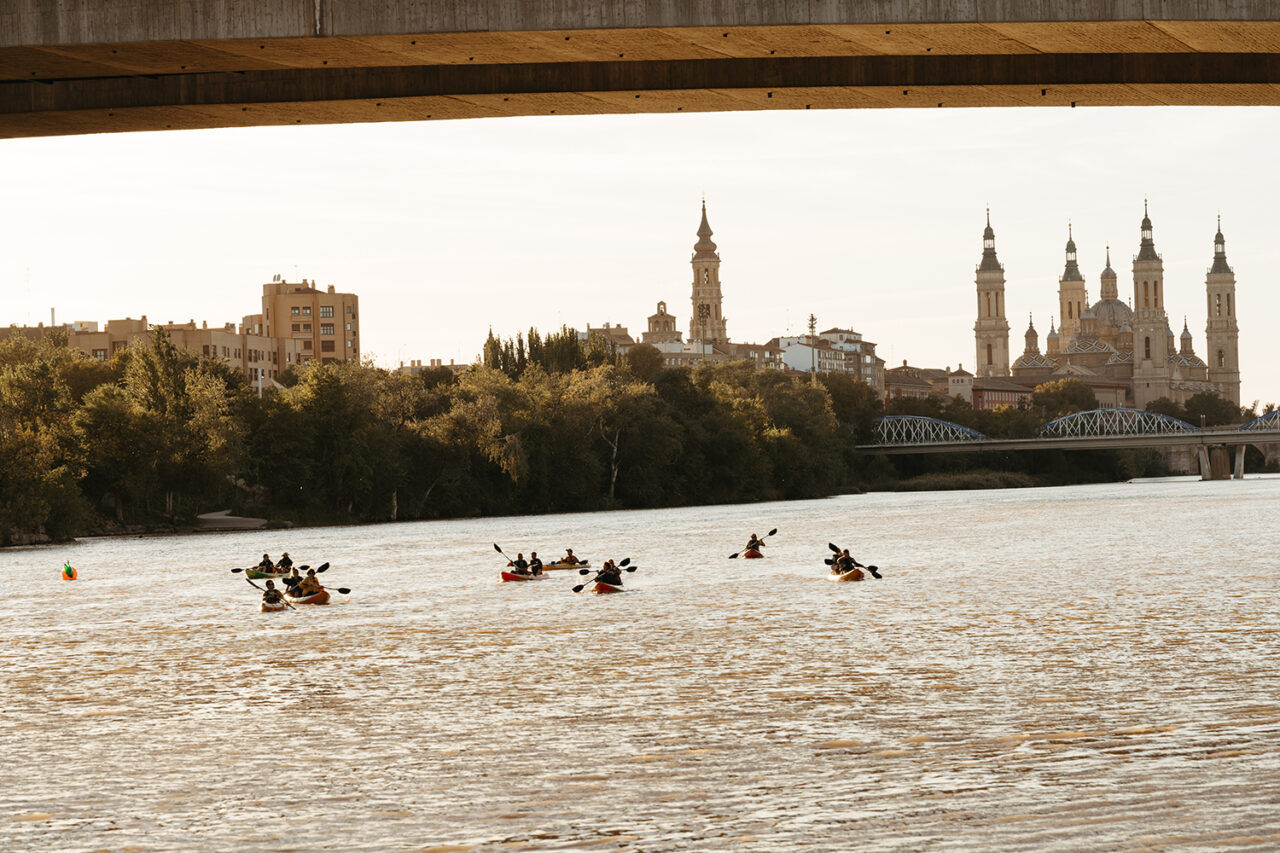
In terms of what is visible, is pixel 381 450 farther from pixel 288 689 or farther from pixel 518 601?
pixel 288 689

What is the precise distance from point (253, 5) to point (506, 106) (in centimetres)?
469

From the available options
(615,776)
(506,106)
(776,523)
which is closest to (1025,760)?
(615,776)

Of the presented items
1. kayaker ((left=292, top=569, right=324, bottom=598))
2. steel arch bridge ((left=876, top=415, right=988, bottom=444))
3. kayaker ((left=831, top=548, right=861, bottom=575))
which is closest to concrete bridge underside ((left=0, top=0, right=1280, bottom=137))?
kayaker ((left=292, top=569, right=324, bottom=598))

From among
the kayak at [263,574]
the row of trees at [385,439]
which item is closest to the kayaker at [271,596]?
the kayak at [263,574]

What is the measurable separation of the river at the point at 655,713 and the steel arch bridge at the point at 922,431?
358ft

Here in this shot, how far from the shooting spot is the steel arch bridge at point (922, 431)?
158 meters

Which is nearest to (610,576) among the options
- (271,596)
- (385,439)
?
(271,596)

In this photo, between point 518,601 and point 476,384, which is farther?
point 476,384

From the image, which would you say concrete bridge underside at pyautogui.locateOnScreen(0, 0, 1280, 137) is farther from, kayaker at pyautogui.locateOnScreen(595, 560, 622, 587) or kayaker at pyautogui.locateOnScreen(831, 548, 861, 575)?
kayaker at pyautogui.locateOnScreen(831, 548, 861, 575)

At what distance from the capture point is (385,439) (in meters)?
87.1

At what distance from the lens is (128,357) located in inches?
3553

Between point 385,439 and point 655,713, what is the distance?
6666 centimetres

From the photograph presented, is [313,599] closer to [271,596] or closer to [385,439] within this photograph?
[271,596]

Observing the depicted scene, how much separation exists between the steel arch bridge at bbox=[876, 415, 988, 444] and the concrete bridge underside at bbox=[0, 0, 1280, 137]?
130520 mm
